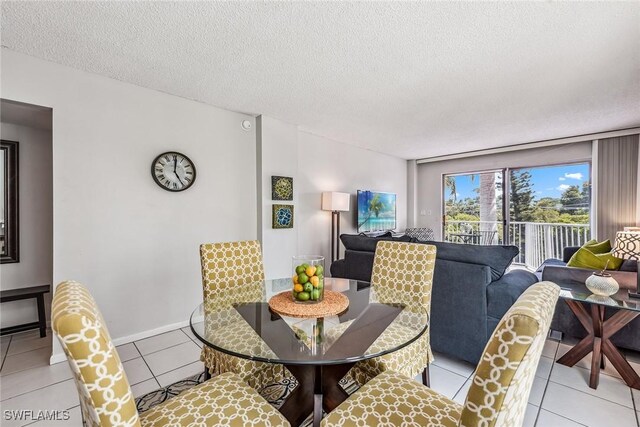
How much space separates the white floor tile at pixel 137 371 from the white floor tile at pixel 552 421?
260cm

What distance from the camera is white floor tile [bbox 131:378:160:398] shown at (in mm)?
1914

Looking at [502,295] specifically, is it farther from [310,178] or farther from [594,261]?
[310,178]

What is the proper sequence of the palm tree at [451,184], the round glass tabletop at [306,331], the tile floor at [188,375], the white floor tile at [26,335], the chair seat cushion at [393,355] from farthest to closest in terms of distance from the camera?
the palm tree at [451,184], the white floor tile at [26,335], the tile floor at [188,375], the chair seat cushion at [393,355], the round glass tabletop at [306,331]

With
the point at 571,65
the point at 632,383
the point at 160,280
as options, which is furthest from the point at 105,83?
the point at 632,383

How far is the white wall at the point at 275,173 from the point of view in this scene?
3.58 metres

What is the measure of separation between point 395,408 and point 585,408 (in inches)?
62.3

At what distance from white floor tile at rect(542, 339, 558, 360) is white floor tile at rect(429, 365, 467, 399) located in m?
0.94

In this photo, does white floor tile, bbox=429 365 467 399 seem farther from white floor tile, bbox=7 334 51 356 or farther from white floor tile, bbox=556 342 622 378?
white floor tile, bbox=7 334 51 356

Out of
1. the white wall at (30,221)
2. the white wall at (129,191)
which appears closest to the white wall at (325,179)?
the white wall at (129,191)

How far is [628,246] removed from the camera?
2115 mm

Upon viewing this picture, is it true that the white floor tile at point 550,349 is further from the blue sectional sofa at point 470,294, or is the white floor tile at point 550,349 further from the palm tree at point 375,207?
the palm tree at point 375,207

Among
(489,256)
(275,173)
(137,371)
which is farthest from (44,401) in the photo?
(489,256)

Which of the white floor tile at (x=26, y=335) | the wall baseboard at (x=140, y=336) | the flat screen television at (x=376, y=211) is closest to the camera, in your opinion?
the wall baseboard at (x=140, y=336)

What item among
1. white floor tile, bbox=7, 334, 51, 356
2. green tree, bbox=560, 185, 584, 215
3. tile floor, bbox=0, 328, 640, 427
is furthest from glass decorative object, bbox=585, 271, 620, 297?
white floor tile, bbox=7, 334, 51, 356
